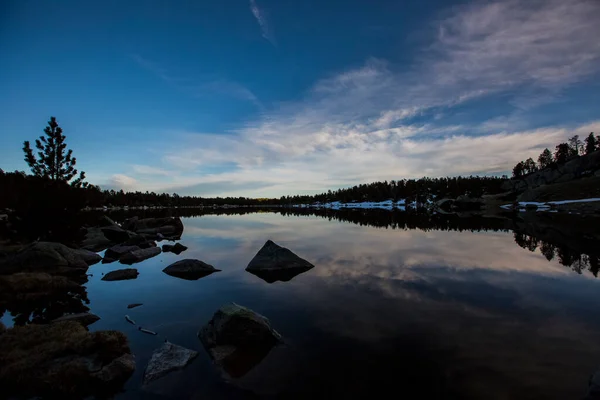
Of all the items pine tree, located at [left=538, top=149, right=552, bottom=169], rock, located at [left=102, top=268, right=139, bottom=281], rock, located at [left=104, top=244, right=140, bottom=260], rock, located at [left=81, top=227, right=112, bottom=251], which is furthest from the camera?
pine tree, located at [left=538, top=149, right=552, bottom=169]

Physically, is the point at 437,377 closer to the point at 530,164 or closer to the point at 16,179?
the point at 16,179

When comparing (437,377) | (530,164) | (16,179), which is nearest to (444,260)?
(437,377)

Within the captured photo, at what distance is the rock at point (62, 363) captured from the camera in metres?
6.12

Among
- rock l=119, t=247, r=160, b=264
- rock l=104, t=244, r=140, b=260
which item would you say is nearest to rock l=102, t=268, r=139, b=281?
rock l=119, t=247, r=160, b=264

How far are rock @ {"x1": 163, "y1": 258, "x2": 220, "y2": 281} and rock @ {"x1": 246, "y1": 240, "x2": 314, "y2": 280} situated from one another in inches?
105

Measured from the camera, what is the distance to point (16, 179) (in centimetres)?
2130

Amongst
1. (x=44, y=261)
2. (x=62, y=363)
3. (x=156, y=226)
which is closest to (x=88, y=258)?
(x=44, y=261)

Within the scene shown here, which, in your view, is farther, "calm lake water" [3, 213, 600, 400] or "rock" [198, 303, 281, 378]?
"rock" [198, 303, 281, 378]

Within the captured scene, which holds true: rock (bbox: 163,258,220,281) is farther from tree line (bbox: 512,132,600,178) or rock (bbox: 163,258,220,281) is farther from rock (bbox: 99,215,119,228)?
tree line (bbox: 512,132,600,178)

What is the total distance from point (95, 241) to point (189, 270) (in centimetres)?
1935

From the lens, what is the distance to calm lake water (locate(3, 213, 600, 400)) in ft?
21.4

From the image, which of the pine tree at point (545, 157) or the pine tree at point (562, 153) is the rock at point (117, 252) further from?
the pine tree at point (545, 157)

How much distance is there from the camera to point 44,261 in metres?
17.6

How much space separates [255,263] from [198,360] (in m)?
11.7
